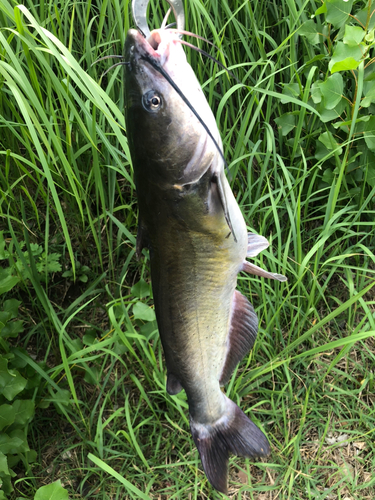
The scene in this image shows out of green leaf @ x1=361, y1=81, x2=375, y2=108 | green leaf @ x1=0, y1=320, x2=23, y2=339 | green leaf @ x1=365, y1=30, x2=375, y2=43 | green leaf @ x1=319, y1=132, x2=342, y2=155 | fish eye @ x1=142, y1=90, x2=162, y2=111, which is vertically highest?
fish eye @ x1=142, y1=90, x2=162, y2=111

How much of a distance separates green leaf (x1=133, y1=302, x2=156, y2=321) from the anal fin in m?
0.57

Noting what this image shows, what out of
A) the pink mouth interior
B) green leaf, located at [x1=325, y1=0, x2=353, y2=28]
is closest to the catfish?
the pink mouth interior

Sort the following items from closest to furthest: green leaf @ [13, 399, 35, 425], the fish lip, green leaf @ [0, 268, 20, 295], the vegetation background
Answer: the fish lip → green leaf @ [0, 268, 20, 295] → green leaf @ [13, 399, 35, 425] → the vegetation background

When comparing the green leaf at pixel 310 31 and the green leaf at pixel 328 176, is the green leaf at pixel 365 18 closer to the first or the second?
the green leaf at pixel 310 31

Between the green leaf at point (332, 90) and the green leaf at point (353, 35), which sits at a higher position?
the green leaf at point (353, 35)

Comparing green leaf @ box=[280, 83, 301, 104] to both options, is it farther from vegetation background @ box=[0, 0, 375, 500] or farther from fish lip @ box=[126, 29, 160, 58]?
fish lip @ box=[126, 29, 160, 58]

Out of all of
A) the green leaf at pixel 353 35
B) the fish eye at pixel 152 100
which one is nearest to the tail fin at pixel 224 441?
the fish eye at pixel 152 100

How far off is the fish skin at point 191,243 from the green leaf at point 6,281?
80 centimetres

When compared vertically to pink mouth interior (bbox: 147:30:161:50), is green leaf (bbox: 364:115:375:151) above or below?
below

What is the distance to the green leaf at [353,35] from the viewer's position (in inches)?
61.8

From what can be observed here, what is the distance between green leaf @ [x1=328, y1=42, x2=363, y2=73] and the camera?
1.56 meters

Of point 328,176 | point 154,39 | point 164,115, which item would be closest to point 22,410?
point 164,115

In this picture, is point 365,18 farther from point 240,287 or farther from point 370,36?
point 240,287

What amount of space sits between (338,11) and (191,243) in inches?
53.1
